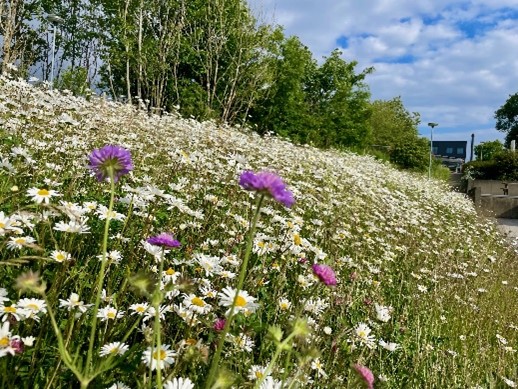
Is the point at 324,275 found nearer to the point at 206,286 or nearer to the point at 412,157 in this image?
the point at 206,286

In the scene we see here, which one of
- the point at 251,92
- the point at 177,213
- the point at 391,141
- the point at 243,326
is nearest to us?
the point at 243,326

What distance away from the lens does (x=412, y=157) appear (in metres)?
35.5

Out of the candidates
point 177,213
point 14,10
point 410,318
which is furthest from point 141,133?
point 14,10

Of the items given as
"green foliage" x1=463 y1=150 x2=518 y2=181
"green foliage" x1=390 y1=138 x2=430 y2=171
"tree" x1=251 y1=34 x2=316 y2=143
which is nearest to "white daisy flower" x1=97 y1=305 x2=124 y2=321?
"tree" x1=251 y1=34 x2=316 y2=143

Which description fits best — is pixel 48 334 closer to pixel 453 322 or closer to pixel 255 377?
pixel 255 377

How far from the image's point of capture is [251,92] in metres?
20.6

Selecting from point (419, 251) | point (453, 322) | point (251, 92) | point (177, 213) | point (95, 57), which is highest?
point (95, 57)

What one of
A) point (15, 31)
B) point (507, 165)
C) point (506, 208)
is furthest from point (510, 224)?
point (15, 31)

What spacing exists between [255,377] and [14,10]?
1976 cm

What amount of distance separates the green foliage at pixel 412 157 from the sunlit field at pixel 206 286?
30.8 meters

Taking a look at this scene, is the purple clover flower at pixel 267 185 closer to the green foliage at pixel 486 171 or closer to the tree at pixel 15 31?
the tree at pixel 15 31

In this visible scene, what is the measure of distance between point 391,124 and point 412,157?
10175mm

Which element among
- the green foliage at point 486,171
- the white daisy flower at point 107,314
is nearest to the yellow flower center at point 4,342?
the white daisy flower at point 107,314

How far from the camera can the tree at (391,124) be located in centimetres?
4288
